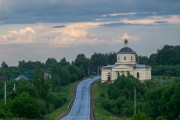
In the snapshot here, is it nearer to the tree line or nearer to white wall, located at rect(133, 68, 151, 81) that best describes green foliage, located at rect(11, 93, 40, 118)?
the tree line

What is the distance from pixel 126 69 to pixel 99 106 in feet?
137

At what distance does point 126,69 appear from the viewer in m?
128

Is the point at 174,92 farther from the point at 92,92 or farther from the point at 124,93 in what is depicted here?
the point at 92,92

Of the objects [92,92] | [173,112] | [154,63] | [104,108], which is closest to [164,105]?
[173,112]

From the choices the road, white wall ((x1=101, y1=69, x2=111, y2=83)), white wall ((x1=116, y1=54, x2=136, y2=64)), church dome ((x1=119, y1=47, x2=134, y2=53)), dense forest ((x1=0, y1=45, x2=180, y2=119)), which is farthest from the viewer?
church dome ((x1=119, y1=47, x2=134, y2=53))

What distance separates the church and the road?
8.18m

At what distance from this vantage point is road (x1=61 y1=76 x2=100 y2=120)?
233 feet

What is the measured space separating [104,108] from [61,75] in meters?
41.9

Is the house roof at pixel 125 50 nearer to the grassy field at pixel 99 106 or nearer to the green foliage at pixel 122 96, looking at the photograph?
the grassy field at pixel 99 106

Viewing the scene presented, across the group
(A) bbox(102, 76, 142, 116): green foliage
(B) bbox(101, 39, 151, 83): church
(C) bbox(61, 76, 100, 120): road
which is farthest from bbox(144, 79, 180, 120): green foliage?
(B) bbox(101, 39, 151, 83): church

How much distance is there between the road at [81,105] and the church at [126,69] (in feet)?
26.8

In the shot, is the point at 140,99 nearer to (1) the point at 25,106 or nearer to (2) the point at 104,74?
(1) the point at 25,106

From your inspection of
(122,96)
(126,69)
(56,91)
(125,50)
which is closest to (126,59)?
(125,50)

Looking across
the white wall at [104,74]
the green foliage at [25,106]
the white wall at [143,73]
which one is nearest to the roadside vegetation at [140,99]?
the white wall at [104,74]
